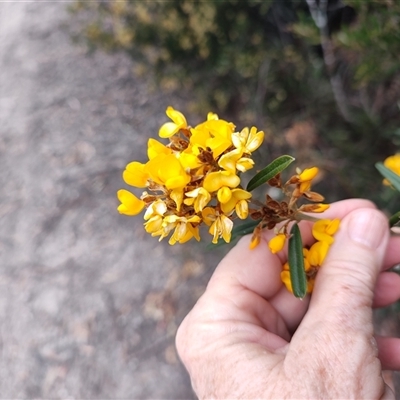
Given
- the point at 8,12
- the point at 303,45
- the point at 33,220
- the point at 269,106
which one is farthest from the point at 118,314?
the point at 8,12

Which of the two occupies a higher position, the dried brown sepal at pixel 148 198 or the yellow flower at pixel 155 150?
the yellow flower at pixel 155 150

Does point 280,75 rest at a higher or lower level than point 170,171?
lower

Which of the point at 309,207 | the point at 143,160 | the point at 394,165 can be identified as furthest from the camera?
the point at 143,160

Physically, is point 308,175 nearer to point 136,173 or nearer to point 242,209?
point 242,209

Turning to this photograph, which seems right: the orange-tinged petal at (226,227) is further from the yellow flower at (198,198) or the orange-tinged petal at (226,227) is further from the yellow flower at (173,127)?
the yellow flower at (173,127)

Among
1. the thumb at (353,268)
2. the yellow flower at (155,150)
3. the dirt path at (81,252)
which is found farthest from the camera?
the dirt path at (81,252)

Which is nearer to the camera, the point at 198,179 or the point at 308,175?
the point at 198,179

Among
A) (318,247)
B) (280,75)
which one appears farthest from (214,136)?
(280,75)

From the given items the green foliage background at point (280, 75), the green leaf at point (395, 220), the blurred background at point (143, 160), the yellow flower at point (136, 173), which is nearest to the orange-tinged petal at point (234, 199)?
the yellow flower at point (136, 173)
